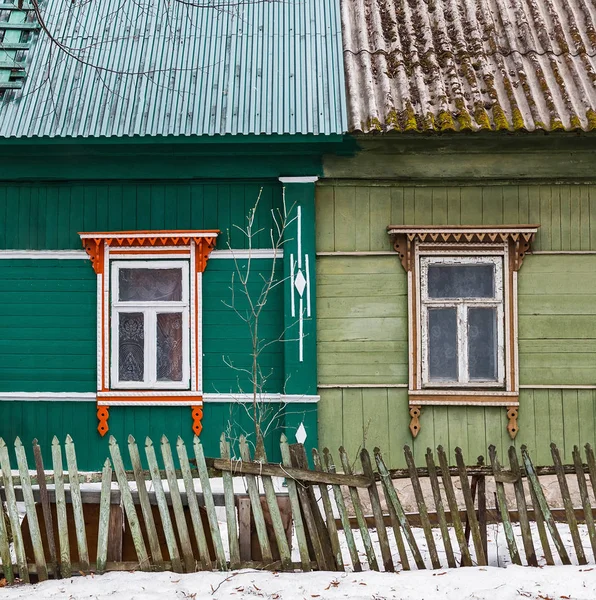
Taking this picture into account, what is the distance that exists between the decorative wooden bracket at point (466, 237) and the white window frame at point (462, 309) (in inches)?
4.9

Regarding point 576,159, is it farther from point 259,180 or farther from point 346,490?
point 346,490

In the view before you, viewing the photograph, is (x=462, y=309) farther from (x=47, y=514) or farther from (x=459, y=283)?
(x=47, y=514)

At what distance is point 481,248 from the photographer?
7129 mm

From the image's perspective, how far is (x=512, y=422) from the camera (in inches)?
276

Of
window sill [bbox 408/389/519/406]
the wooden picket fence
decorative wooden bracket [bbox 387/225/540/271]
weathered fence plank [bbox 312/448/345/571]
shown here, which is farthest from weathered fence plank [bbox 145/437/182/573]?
decorative wooden bracket [bbox 387/225/540/271]

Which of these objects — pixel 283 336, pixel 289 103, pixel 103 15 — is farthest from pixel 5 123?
pixel 283 336

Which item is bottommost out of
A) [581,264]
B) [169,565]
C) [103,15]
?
[169,565]

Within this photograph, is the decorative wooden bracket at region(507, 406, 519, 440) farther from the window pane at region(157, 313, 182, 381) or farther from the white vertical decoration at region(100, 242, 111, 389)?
the white vertical decoration at region(100, 242, 111, 389)

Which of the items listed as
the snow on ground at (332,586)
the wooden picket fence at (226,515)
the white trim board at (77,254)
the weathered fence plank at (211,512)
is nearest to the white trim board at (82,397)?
the white trim board at (77,254)

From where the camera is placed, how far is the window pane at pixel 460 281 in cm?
719

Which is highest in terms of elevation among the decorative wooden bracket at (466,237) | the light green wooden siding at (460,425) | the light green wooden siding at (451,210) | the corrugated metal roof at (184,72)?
the corrugated metal roof at (184,72)

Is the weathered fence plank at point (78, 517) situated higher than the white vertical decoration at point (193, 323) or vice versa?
the white vertical decoration at point (193, 323)

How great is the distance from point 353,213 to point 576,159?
217 centimetres

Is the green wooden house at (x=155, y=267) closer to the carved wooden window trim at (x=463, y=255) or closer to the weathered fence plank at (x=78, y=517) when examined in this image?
the carved wooden window trim at (x=463, y=255)
